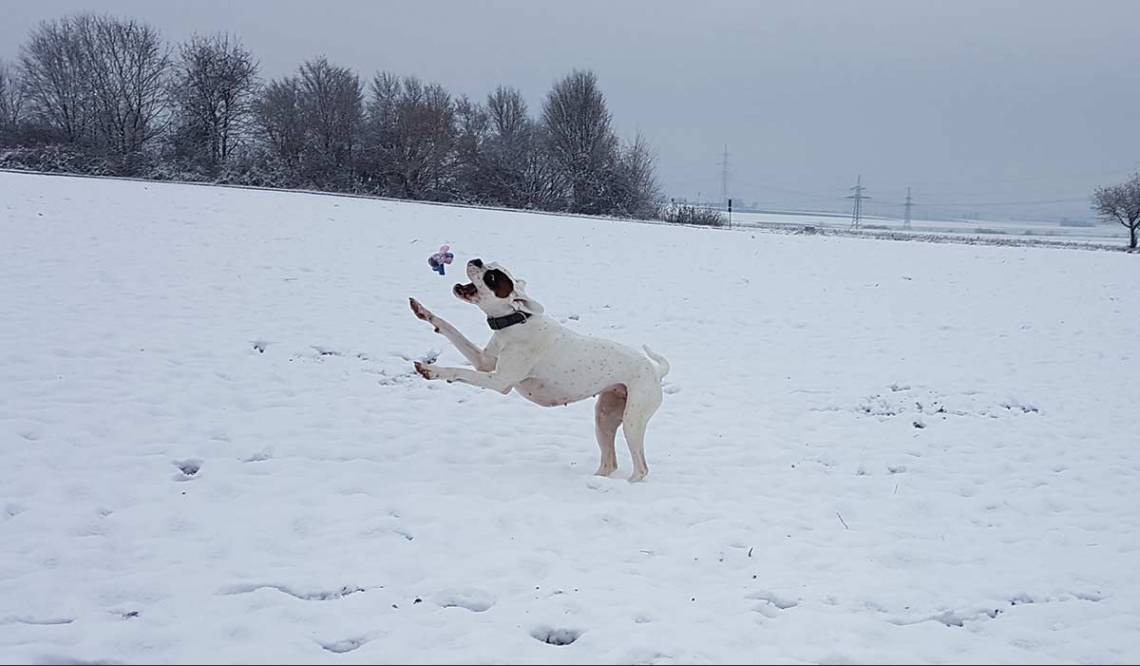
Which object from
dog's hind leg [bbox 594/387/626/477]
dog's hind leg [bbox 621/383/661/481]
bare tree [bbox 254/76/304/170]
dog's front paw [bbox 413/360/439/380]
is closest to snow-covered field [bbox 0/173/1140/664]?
dog's hind leg [bbox 594/387/626/477]

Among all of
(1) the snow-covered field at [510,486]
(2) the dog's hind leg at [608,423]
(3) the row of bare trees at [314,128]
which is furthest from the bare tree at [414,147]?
(2) the dog's hind leg at [608,423]

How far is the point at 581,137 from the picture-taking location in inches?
1980

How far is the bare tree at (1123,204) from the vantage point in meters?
49.8

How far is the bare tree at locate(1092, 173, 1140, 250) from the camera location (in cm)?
4978

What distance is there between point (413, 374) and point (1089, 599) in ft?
21.3

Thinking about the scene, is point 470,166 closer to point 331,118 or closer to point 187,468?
point 331,118

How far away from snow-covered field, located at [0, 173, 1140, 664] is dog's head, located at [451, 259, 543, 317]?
126 cm

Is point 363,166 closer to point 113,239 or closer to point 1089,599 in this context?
point 113,239

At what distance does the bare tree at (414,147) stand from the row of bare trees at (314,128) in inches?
2.9

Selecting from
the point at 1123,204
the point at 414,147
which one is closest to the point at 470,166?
the point at 414,147

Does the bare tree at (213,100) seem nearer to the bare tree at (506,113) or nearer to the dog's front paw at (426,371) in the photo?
the bare tree at (506,113)

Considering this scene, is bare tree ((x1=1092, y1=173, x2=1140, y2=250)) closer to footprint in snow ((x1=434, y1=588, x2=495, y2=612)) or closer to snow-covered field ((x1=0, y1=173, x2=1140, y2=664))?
snow-covered field ((x1=0, y1=173, x2=1140, y2=664))

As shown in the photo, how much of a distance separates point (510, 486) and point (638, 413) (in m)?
1.10

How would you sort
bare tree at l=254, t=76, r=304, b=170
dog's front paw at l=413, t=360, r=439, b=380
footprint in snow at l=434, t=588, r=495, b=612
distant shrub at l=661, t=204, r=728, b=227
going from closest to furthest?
footprint in snow at l=434, t=588, r=495, b=612 < dog's front paw at l=413, t=360, r=439, b=380 < distant shrub at l=661, t=204, r=728, b=227 < bare tree at l=254, t=76, r=304, b=170
